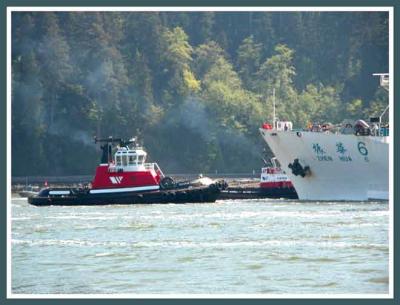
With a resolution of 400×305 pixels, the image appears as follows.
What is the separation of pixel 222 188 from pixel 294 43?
4666 cm

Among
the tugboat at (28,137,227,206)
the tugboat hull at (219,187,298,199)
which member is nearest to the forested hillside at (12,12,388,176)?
the tugboat hull at (219,187,298,199)

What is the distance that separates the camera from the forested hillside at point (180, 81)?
95688 millimetres

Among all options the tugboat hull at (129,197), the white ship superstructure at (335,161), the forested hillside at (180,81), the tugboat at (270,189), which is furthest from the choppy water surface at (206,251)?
the forested hillside at (180,81)

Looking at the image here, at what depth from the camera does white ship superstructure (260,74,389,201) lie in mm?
58031

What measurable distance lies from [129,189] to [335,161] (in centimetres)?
890

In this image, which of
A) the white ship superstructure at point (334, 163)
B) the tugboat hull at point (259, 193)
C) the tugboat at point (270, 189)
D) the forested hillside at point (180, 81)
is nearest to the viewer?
the white ship superstructure at point (334, 163)

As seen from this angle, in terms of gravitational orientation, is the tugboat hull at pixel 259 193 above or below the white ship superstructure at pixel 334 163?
below

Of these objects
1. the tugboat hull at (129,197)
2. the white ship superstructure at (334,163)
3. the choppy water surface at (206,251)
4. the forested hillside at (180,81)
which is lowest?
the choppy water surface at (206,251)

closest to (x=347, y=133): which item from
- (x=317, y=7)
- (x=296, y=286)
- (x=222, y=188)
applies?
(x=222, y=188)

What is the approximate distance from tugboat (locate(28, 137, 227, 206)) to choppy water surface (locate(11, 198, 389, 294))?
215 inches

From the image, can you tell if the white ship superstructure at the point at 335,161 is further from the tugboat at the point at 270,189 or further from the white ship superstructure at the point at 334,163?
the tugboat at the point at 270,189

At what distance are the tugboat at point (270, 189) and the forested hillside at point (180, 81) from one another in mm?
26531

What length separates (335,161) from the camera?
196 ft

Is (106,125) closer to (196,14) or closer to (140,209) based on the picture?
(196,14)
